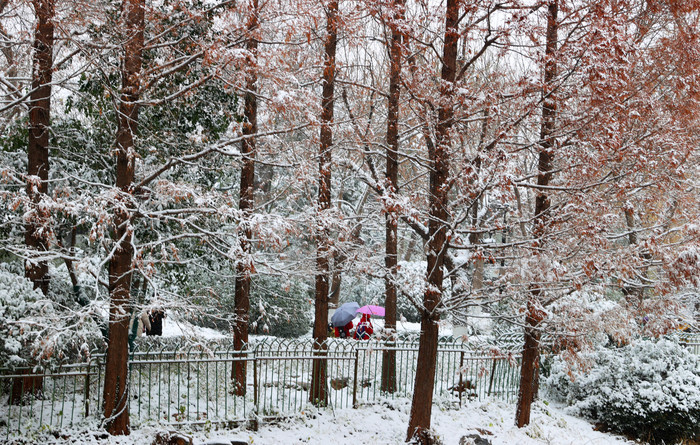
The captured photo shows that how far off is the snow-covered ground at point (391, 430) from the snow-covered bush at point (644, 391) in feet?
1.66

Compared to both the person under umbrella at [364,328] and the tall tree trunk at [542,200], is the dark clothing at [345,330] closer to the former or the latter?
the person under umbrella at [364,328]

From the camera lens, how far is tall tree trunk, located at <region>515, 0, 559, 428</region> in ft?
25.7

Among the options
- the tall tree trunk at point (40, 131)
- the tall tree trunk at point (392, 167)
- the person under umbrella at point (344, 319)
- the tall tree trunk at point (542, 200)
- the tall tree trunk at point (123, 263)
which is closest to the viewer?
the tall tree trunk at point (123, 263)

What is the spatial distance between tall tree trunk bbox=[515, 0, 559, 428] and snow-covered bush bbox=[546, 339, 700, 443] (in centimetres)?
115

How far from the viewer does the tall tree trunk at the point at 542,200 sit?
25.7 feet

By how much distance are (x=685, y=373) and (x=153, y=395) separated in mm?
10249

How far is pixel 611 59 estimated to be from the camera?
7133 millimetres

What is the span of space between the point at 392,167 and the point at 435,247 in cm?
263

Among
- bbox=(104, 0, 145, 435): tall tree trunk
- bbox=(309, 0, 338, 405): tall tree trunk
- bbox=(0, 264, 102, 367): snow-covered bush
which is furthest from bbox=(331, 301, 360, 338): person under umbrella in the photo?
bbox=(104, 0, 145, 435): tall tree trunk

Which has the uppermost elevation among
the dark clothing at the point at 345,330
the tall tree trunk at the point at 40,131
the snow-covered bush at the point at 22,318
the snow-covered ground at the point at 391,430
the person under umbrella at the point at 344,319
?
the tall tree trunk at the point at 40,131

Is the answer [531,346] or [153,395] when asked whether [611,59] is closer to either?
[531,346]

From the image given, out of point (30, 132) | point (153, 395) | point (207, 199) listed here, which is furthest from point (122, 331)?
point (30, 132)

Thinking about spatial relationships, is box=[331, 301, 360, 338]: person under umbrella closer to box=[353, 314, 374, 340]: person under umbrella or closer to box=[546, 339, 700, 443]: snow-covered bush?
box=[353, 314, 374, 340]: person under umbrella

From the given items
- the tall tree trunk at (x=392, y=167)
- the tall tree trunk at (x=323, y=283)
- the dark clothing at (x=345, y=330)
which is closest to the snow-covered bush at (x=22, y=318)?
the tall tree trunk at (x=323, y=283)
